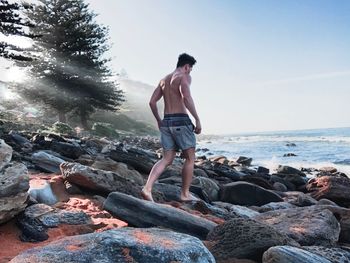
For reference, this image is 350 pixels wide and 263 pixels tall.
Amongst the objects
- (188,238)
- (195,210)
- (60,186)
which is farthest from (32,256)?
(195,210)

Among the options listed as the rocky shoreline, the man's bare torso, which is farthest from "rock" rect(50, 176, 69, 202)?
the man's bare torso

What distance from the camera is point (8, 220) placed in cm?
376

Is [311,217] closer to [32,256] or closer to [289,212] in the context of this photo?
[289,212]

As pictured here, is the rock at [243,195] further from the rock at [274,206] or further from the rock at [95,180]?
the rock at [95,180]

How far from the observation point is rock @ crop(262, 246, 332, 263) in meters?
2.85

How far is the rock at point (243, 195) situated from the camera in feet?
25.8

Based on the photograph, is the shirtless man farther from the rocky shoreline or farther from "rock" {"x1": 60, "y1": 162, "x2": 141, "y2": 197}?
the rocky shoreline

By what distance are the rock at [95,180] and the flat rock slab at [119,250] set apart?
2.56m

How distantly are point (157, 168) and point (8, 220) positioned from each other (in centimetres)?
215

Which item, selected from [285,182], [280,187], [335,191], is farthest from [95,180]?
[285,182]

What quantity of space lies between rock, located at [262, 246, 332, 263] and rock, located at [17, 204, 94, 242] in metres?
1.78

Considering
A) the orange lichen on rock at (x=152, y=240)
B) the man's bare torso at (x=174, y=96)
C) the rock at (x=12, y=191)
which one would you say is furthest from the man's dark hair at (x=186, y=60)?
the orange lichen on rock at (x=152, y=240)

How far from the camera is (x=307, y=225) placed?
456 centimetres

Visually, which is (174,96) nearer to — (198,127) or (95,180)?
(198,127)
